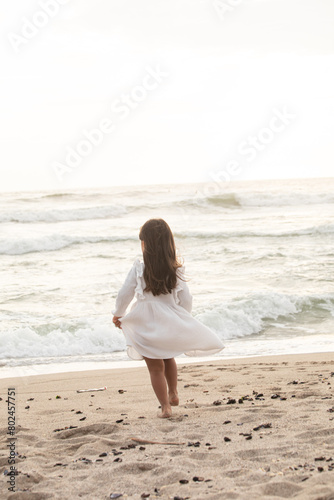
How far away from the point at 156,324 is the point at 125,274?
9381 millimetres

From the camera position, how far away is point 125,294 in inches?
161

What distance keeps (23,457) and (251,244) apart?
1522 centimetres

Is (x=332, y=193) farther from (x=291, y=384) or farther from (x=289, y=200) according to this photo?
(x=291, y=384)

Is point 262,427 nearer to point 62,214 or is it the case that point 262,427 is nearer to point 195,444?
point 195,444

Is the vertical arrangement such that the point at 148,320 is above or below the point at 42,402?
above

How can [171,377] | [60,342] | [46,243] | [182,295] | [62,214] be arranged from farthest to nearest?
1. [62,214]
2. [46,243]
3. [60,342]
4. [171,377]
5. [182,295]

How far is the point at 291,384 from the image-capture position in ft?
16.4

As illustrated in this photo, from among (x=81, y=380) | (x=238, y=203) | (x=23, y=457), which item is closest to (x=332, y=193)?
(x=238, y=203)

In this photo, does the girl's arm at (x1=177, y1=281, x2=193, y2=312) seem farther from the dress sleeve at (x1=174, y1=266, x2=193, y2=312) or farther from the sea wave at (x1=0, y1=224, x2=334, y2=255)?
the sea wave at (x1=0, y1=224, x2=334, y2=255)

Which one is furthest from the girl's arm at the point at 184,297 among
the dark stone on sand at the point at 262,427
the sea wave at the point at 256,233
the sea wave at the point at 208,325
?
the sea wave at the point at 256,233

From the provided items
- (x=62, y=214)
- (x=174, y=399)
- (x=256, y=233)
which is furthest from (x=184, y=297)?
(x=62, y=214)

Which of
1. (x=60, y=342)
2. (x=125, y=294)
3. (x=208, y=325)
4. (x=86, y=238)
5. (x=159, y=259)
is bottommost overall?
(x=208, y=325)

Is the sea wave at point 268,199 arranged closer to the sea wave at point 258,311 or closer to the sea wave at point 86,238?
the sea wave at point 86,238

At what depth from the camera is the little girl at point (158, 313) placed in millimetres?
4078
